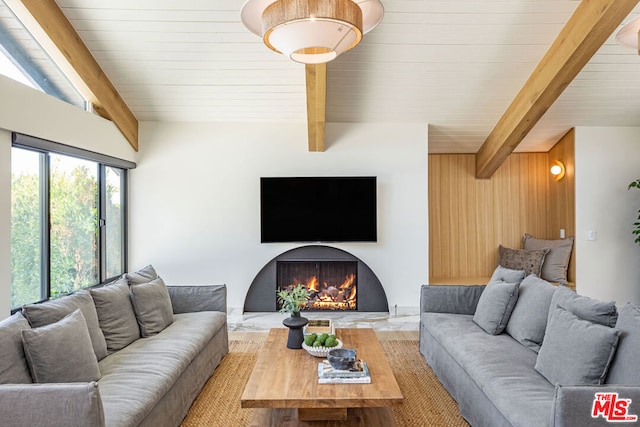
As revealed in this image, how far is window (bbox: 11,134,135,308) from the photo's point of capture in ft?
11.3

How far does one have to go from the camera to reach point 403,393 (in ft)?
10.2

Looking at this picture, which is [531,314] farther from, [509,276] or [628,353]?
[628,353]

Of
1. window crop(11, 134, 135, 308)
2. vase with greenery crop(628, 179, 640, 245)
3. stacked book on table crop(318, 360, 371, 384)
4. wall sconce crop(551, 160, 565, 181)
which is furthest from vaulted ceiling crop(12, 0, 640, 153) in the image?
stacked book on table crop(318, 360, 371, 384)

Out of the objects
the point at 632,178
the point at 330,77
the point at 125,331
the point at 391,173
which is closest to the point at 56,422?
the point at 125,331

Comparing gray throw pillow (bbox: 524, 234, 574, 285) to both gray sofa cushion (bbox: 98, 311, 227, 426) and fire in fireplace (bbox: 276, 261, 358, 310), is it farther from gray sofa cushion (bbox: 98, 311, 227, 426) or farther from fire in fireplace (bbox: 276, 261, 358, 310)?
gray sofa cushion (bbox: 98, 311, 227, 426)

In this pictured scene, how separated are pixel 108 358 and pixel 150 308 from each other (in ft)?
1.93

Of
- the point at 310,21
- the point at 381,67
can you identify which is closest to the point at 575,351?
the point at 310,21

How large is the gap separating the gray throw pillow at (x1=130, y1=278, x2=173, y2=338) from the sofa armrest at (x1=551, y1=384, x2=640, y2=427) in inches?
102

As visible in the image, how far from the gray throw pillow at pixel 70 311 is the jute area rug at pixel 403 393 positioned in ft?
2.37

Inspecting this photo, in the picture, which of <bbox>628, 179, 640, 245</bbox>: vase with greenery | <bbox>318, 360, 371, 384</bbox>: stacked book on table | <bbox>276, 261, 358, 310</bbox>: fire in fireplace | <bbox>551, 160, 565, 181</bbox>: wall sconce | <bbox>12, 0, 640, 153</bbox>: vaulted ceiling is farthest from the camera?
<bbox>551, 160, 565, 181</bbox>: wall sconce

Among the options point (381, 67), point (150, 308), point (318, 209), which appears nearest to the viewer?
point (150, 308)

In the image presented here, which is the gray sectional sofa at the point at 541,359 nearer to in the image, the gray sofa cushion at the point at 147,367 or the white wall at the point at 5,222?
the gray sofa cushion at the point at 147,367

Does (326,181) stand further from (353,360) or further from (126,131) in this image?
(353,360)

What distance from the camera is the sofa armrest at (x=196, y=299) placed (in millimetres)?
3877
